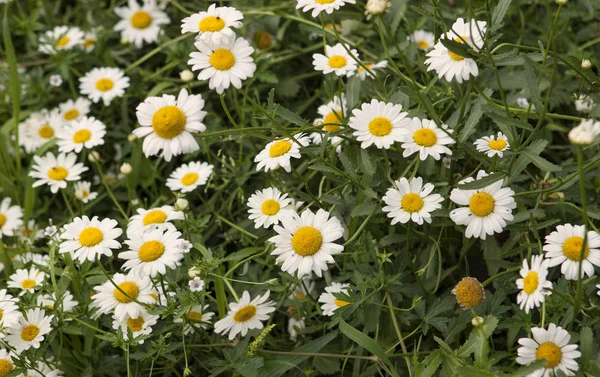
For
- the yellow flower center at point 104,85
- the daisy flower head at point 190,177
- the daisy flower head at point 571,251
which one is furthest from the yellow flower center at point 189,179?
the daisy flower head at point 571,251

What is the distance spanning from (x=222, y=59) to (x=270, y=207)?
1.23 ft

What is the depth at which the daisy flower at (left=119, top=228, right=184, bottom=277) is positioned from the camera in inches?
70.3

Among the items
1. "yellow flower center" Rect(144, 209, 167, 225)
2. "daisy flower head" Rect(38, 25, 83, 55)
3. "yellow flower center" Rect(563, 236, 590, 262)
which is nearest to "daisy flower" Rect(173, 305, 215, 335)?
"yellow flower center" Rect(144, 209, 167, 225)

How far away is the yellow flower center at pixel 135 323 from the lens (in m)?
1.84

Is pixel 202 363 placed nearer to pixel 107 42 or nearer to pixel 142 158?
pixel 142 158

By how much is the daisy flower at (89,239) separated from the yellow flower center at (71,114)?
858 mm

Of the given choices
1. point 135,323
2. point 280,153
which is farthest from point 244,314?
point 280,153

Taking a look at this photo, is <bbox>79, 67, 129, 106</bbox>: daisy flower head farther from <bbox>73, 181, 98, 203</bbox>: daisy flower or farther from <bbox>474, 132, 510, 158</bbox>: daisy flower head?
<bbox>474, 132, 510, 158</bbox>: daisy flower head

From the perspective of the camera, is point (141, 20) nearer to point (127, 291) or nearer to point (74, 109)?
point (74, 109)

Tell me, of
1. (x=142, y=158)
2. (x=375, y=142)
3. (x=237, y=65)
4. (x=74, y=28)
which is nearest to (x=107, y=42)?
(x=74, y=28)

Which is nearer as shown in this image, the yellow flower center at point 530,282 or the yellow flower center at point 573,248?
the yellow flower center at point 530,282

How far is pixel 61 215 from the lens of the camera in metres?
2.54

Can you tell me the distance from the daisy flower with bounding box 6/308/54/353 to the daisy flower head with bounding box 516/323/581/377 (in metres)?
1.07

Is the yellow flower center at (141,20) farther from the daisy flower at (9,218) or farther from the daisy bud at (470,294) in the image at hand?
the daisy bud at (470,294)
